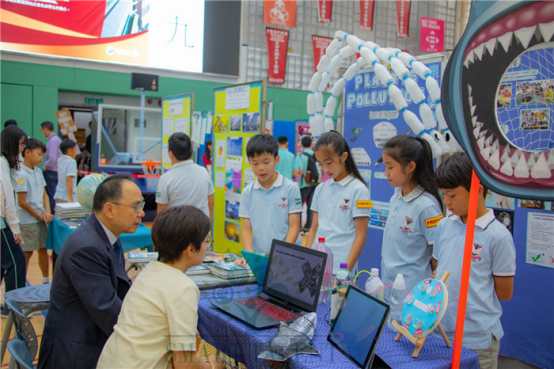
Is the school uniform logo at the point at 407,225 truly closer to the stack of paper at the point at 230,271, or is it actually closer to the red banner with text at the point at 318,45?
the stack of paper at the point at 230,271

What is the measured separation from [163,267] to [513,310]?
2356mm

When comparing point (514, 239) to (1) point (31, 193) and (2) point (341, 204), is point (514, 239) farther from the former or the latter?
(1) point (31, 193)

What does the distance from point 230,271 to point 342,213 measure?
2.33 ft

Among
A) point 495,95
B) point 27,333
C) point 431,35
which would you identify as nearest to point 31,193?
point 27,333

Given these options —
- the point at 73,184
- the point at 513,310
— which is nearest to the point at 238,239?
the point at 73,184

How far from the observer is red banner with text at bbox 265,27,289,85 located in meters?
10.4

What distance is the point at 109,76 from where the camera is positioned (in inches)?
360

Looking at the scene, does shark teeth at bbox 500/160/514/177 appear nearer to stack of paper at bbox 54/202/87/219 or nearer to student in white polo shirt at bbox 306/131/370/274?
student in white polo shirt at bbox 306/131/370/274

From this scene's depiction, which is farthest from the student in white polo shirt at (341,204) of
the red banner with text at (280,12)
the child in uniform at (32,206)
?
the red banner with text at (280,12)

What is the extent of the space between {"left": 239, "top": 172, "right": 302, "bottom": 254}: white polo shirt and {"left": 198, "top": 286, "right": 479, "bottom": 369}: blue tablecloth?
88cm

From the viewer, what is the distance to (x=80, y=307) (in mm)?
1590

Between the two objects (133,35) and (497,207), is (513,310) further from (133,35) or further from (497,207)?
(133,35)

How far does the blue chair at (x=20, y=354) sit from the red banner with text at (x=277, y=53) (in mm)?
9685

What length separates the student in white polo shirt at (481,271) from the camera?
159cm
